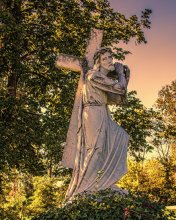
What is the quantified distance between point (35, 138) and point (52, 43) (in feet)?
13.6

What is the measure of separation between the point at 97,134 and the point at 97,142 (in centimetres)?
14

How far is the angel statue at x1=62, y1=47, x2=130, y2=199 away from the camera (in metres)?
6.86

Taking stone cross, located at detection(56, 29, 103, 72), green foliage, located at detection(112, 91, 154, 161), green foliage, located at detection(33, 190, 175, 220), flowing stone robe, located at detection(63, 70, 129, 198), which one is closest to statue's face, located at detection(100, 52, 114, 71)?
flowing stone robe, located at detection(63, 70, 129, 198)

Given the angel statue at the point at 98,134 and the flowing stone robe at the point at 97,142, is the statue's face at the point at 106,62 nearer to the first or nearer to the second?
the angel statue at the point at 98,134

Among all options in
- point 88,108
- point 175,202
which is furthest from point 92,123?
point 175,202

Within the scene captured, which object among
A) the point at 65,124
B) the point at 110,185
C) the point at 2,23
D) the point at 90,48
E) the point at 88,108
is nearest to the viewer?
the point at 110,185

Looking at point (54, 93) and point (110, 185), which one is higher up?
point (54, 93)

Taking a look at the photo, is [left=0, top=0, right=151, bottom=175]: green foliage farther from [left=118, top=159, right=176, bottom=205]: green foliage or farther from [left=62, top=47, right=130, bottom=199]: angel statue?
[left=118, top=159, right=176, bottom=205]: green foliage

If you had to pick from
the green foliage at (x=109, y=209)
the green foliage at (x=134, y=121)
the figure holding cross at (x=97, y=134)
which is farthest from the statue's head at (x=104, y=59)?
the green foliage at (x=134, y=121)

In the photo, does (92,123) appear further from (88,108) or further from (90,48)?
(90,48)

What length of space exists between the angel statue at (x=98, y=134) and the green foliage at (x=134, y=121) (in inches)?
498

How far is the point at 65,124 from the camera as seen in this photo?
704 inches

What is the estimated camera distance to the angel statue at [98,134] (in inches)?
270

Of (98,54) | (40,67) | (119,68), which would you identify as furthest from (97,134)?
(40,67)
